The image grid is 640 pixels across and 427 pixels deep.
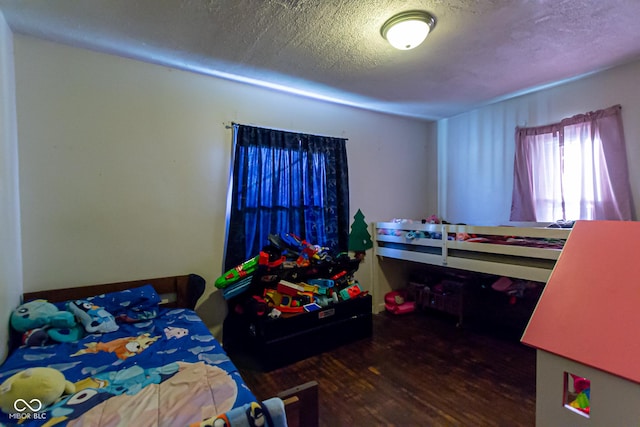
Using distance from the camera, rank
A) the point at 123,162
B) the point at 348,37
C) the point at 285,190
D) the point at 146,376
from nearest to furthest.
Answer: the point at 146,376 < the point at 348,37 < the point at 123,162 < the point at 285,190

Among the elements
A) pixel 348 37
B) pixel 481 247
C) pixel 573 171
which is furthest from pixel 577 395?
pixel 573 171

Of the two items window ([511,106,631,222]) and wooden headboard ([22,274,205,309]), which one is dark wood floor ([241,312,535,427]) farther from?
window ([511,106,631,222])

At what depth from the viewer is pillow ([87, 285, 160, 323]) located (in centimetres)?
201

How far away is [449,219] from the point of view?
3.96 meters

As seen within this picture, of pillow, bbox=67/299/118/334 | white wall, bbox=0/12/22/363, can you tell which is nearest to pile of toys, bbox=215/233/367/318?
pillow, bbox=67/299/118/334

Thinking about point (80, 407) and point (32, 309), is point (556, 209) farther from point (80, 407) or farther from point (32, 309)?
point (32, 309)

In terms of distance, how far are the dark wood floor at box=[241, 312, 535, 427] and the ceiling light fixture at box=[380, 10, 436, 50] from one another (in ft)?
7.29

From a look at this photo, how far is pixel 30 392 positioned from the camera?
3.68 feet

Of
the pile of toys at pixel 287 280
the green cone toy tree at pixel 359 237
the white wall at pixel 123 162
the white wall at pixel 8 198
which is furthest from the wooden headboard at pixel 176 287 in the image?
the green cone toy tree at pixel 359 237

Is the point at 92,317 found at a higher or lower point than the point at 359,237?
lower

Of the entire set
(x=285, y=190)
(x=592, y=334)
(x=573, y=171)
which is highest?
(x=573, y=171)

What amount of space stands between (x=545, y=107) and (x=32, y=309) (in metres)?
4.34

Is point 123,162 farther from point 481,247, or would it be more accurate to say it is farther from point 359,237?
point 481,247

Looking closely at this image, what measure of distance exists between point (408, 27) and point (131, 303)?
98.9 inches
